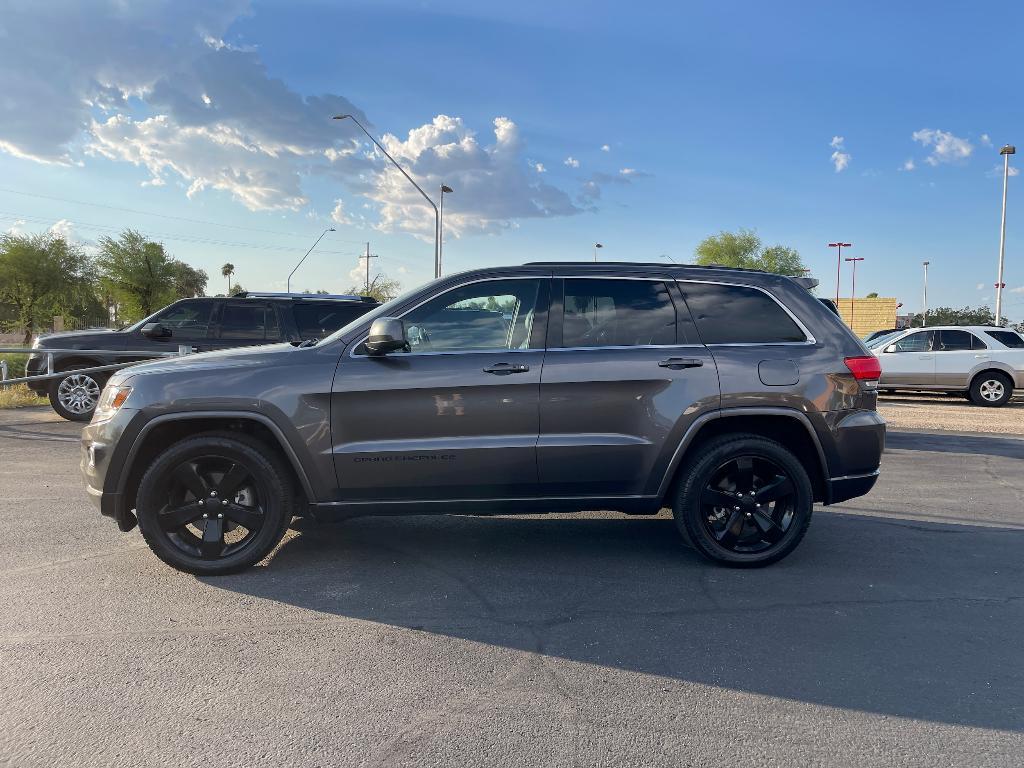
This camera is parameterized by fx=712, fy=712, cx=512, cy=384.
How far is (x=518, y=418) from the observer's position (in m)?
4.20

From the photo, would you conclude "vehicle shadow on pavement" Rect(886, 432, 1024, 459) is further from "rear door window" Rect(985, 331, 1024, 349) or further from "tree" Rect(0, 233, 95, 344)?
"tree" Rect(0, 233, 95, 344)

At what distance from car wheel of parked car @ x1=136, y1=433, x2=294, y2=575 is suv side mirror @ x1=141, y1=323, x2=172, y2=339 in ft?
22.7

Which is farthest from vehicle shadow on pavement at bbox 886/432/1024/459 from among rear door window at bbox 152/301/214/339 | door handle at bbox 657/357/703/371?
rear door window at bbox 152/301/214/339

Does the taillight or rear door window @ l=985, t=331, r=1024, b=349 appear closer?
the taillight

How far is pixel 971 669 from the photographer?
3195mm

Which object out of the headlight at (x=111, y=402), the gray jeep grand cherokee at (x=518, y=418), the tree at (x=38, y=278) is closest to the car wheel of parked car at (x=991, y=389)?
the gray jeep grand cherokee at (x=518, y=418)

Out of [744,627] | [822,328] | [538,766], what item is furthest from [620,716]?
[822,328]

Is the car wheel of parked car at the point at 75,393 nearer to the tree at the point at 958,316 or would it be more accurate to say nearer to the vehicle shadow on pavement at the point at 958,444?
the vehicle shadow on pavement at the point at 958,444

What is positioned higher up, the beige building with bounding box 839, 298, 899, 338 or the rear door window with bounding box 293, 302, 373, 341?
the beige building with bounding box 839, 298, 899, 338

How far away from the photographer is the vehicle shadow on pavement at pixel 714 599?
312cm

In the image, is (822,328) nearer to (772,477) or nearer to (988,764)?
(772,477)

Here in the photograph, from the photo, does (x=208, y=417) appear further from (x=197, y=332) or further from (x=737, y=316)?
(x=197, y=332)

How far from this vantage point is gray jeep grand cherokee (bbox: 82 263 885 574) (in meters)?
4.15

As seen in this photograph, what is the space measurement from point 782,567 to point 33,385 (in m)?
11.1
